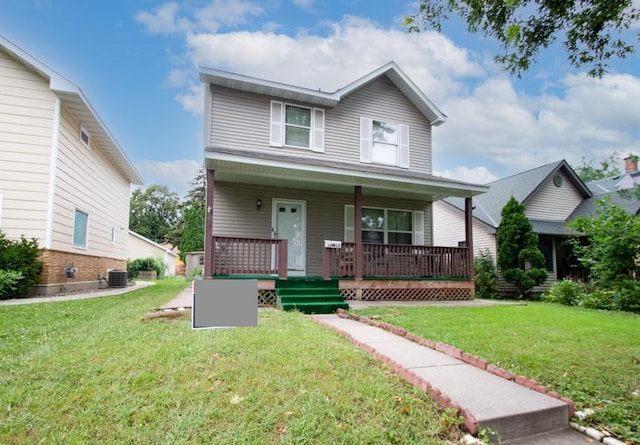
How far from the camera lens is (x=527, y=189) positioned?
1614 cm

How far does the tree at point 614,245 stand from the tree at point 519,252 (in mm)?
1750

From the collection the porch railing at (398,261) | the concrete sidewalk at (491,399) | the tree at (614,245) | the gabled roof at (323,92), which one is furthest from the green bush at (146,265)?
the tree at (614,245)

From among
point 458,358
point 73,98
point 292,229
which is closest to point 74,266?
point 73,98

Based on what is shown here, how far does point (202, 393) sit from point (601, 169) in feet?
142

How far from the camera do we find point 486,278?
1410 cm

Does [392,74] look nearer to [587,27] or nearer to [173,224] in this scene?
[587,27]

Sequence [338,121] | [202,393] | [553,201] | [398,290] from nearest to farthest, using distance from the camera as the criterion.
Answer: [202,393] → [398,290] → [338,121] → [553,201]

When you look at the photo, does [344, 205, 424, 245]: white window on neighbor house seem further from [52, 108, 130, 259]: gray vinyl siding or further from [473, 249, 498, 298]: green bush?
[52, 108, 130, 259]: gray vinyl siding

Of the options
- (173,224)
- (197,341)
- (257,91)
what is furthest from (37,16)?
(173,224)

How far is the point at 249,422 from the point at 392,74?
1205cm

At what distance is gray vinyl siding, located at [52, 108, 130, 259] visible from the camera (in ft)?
33.4

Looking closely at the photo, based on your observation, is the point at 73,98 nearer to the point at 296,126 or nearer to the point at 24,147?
the point at 24,147

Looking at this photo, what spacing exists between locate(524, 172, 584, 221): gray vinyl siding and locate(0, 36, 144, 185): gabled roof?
53.5 feet

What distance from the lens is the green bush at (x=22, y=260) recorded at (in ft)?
28.7
